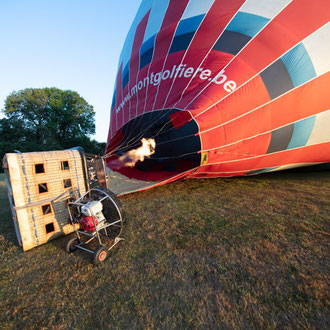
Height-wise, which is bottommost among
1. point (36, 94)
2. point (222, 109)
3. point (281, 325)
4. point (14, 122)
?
point (281, 325)

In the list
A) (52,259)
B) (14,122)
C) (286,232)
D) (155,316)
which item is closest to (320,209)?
(286,232)

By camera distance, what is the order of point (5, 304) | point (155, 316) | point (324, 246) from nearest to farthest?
point (155, 316) < point (5, 304) < point (324, 246)

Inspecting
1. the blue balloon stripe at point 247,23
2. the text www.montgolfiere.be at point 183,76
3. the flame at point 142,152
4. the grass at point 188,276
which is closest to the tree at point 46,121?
the flame at point 142,152

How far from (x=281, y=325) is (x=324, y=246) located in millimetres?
1247

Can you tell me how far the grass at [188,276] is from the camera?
1325 mm

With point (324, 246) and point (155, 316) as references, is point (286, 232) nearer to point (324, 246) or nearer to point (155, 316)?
point (324, 246)

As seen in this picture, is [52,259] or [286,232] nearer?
[52,259]

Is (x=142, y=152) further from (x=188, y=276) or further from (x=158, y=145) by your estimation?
(x=188, y=276)

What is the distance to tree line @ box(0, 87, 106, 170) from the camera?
19172 millimetres

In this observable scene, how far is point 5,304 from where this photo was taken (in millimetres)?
1533

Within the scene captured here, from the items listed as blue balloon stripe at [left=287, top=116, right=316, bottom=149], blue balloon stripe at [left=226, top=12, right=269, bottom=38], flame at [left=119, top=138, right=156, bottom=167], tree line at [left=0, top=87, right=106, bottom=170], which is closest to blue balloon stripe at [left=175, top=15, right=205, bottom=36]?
blue balloon stripe at [left=226, top=12, right=269, bottom=38]

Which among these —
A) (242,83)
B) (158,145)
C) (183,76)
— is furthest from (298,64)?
(158,145)

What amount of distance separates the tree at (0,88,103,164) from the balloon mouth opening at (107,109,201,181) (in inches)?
679

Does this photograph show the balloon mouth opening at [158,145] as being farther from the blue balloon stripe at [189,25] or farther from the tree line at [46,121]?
the tree line at [46,121]
